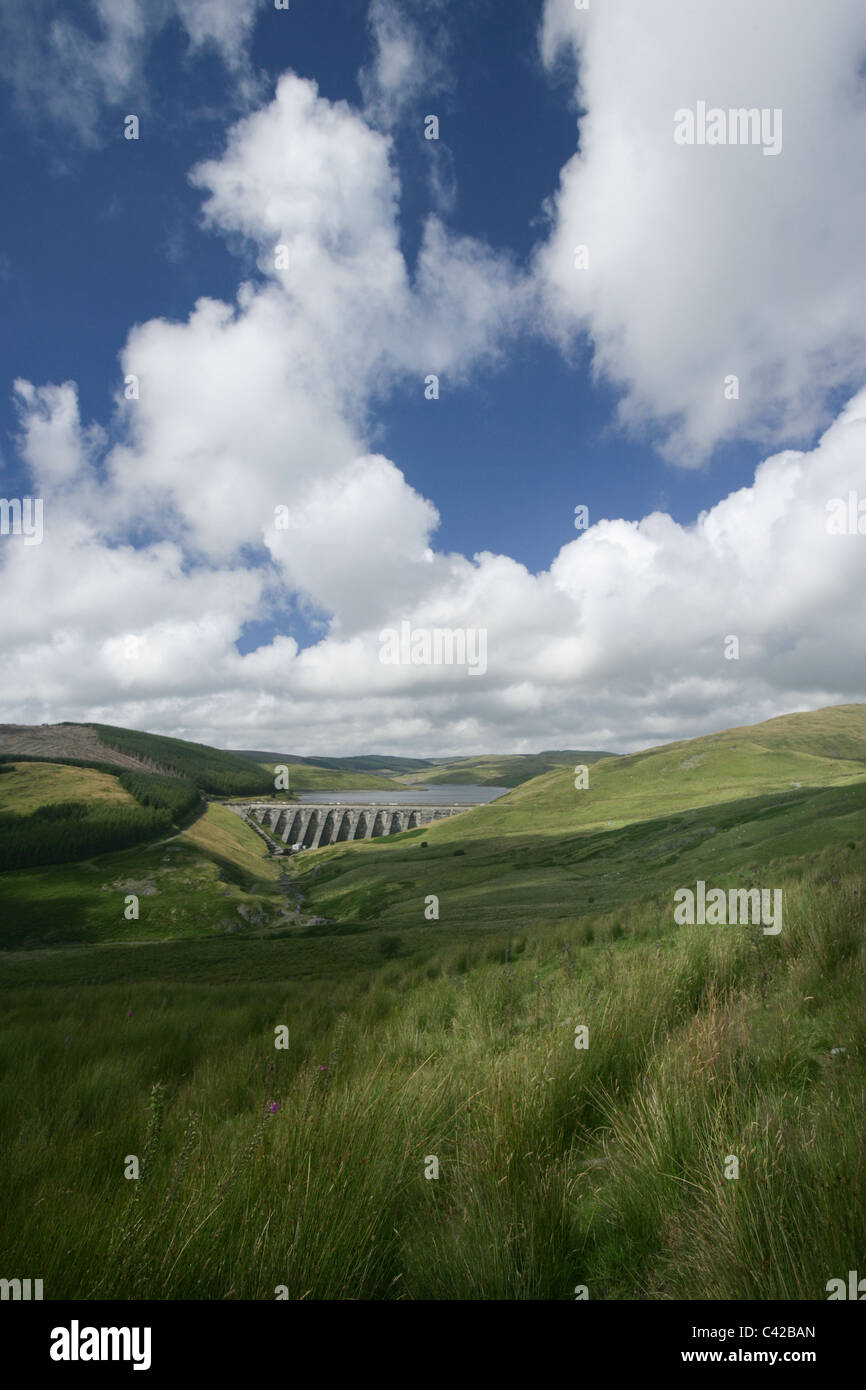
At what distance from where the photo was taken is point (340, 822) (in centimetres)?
19612

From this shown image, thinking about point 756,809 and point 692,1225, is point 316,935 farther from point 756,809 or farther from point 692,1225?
point 692,1225

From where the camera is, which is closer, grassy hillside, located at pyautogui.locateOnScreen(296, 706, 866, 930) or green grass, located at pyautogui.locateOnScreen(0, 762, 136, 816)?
grassy hillside, located at pyautogui.locateOnScreen(296, 706, 866, 930)

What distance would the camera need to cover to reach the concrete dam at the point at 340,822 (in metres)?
189

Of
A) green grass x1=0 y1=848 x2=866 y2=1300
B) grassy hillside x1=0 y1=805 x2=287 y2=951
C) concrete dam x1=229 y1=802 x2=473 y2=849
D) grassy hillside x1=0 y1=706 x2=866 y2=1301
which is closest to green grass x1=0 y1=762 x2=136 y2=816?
grassy hillside x1=0 y1=805 x2=287 y2=951

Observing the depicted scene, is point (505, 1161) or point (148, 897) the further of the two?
point (148, 897)

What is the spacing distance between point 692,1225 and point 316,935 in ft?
142

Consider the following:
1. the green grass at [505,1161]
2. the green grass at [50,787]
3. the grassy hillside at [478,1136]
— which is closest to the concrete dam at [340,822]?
the green grass at [50,787]

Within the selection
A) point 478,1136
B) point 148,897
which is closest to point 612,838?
point 478,1136

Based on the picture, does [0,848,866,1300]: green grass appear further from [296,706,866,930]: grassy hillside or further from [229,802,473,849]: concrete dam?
[229,802,473,849]: concrete dam

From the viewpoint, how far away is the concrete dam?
188750 mm

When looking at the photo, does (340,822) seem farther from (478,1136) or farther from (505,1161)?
(505,1161)

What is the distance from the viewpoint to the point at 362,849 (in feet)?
392

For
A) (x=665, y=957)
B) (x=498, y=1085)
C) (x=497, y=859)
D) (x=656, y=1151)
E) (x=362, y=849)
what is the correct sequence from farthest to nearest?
(x=362, y=849)
(x=497, y=859)
(x=665, y=957)
(x=498, y=1085)
(x=656, y=1151)
